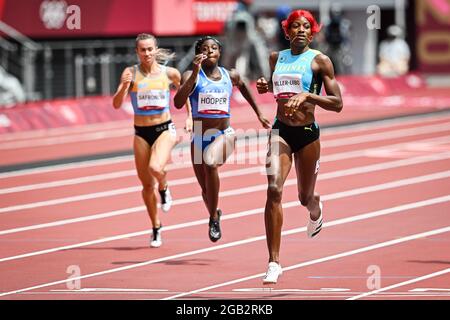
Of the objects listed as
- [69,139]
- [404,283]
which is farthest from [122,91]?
[69,139]

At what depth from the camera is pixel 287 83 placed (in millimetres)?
12070

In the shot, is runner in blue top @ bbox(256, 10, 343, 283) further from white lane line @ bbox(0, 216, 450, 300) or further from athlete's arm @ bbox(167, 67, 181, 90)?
athlete's arm @ bbox(167, 67, 181, 90)

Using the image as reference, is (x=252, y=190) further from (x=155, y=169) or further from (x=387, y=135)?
(x=387, y=135)

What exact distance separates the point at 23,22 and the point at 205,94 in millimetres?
19836

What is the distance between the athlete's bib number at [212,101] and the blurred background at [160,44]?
573 inches

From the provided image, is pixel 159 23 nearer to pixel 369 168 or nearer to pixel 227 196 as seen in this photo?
pixel 369 168

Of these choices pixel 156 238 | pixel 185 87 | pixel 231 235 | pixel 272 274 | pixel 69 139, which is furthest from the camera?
pixel 69 139

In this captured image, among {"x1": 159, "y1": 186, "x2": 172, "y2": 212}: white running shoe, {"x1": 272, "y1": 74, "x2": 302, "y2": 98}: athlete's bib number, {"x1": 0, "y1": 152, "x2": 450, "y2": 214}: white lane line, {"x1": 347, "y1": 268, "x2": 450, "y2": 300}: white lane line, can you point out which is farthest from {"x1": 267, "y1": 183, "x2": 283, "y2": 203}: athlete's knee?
{"x1": 0, "y1": 152, "x2": 450, "y2": 214}: white lane line

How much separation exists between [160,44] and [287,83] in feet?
71.1

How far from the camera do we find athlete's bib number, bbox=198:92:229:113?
13781mm

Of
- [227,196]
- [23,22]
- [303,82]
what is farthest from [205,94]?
[23,22]

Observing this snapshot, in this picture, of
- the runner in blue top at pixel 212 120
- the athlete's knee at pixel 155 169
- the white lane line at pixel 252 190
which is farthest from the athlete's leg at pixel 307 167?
the white lane line at pixel 252 190

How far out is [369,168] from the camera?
21750 millimetres
